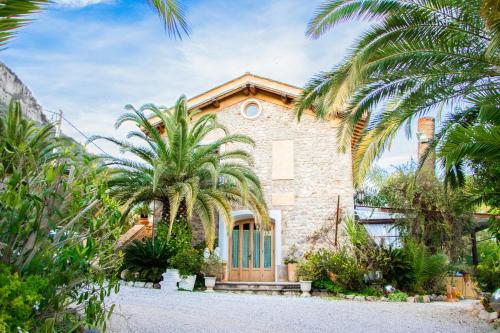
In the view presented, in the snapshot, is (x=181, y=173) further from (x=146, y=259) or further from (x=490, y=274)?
(x=490, y=274)

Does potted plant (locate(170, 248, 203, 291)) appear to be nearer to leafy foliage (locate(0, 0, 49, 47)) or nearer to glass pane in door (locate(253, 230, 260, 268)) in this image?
glass pane in door (locate(253, 230, 260, 268))

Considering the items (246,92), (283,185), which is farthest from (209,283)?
(246,92)

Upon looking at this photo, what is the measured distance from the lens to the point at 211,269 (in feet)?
Result: 42.5

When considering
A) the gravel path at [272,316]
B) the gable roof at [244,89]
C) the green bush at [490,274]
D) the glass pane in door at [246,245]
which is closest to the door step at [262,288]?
the glass pane in door at [246,245]

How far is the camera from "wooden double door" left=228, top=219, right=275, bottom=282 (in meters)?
14.8

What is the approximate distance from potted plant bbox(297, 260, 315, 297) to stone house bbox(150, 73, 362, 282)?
121 centimetres

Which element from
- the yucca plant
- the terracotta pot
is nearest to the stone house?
the terracotta pot

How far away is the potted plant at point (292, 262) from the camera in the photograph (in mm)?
13773

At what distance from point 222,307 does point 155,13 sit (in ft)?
20.5

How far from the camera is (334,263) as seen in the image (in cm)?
1222

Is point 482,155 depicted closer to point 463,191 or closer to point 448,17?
point 448,17

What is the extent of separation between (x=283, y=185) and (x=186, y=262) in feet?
14.1

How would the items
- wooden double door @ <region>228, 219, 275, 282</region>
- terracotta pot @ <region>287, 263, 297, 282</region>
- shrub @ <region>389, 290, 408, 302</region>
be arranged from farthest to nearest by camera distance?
wooden double door @ <region>228, 219, 275, 282</region> → terracotta pot @ <region>287, 263, 297, 282</region> → shrub @ <region>389, 290, 408, 302</region>

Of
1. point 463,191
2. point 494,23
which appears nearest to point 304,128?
point 463,191
